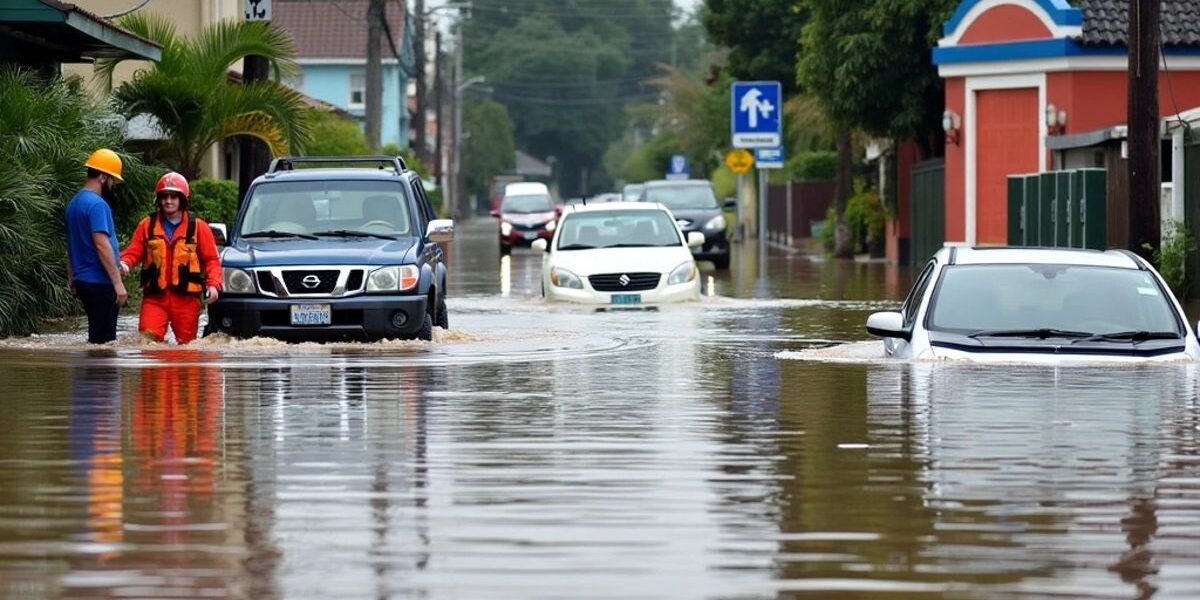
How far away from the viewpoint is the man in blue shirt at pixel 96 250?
19.4 m

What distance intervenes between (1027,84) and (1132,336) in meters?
25.8

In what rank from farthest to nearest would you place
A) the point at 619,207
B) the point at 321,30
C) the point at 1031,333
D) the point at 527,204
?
1. the point at 321,30
2. the point at 527,204
3. the point at 619,207
4. the point at 1031,333

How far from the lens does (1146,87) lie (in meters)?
26.3

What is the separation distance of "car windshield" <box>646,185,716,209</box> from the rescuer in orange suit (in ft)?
93.3

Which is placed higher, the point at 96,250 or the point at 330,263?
the point at 96,250

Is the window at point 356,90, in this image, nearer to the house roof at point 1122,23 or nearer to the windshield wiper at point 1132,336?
the house roof at point 1122,23

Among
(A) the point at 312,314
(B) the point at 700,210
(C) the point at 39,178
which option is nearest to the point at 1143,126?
(A) the point at 312,314

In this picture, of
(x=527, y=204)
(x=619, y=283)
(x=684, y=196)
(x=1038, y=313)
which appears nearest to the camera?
(x=1038, y=313)

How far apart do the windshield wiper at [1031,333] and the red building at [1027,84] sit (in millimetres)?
20929

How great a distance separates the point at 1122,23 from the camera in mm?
39406

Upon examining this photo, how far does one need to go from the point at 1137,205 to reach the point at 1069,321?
37.5ft

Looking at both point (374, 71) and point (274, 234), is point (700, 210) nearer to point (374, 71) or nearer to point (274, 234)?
point (374, 71)

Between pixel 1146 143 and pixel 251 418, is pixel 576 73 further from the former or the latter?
pixel 251 418

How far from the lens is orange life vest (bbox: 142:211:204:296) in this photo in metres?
19.7
